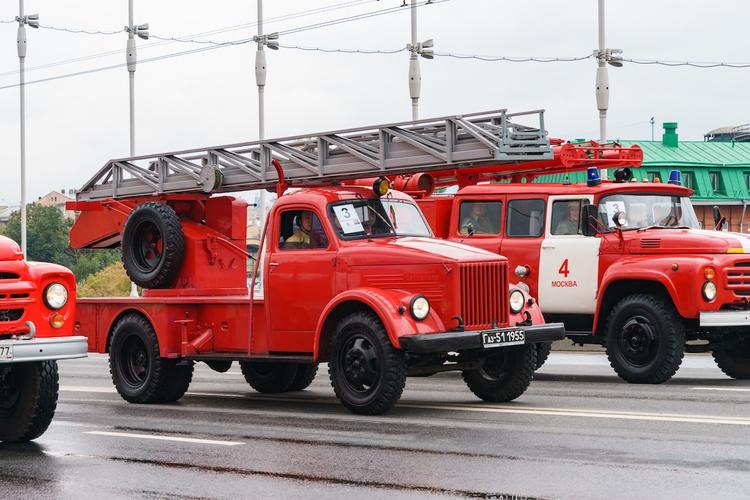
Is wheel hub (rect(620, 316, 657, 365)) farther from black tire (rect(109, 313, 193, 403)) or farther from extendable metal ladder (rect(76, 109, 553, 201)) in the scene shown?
black tire (rect(109, 313, 193, 403))

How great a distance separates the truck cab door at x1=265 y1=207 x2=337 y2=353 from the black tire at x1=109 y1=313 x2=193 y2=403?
1.68 meters

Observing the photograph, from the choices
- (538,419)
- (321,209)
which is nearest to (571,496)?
(538,419)

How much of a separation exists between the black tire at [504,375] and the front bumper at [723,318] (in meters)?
2.59

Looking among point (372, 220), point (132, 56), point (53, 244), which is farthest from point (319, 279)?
point (53, 244)

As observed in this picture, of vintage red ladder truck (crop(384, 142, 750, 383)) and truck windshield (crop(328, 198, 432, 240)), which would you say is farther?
vintage red ladder truck (crop(384, 142, 750, 383))

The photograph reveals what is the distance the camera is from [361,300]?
1330cm

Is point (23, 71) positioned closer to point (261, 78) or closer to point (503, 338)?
point (261, 78)

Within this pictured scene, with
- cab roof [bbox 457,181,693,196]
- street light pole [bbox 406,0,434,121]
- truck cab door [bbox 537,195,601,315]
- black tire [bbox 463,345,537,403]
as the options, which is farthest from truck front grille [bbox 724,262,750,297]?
street light pole [bbox 406,0,434,121]

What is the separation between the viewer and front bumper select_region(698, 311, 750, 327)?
1596 cm

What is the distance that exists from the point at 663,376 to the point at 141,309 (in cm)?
622

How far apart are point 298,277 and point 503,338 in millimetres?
2357

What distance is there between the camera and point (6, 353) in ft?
34.3

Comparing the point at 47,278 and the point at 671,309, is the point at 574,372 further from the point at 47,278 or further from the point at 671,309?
the point at 47,278

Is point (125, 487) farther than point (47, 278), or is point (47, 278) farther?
point (47, 278)
